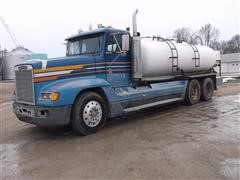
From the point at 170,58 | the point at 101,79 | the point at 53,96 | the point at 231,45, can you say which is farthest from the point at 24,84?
the point at 231,45

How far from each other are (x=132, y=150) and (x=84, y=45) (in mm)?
3559

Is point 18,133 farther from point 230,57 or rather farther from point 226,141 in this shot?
point 230,57

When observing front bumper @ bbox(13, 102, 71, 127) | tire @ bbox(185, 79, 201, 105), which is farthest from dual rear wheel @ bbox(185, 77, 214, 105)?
front bumper @ bbox(13, 102, 71, 127)

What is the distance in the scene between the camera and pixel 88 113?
618cm

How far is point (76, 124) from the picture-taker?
19.6ft

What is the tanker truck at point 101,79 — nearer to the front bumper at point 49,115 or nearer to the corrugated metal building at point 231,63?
the front bumper at point 49,115

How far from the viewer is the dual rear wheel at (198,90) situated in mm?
9930

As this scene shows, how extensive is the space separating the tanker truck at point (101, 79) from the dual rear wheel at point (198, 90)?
0.14ft

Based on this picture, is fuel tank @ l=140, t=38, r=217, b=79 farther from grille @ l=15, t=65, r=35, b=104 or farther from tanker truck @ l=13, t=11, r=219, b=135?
grille @ l=15, t=65, r=35, b=104

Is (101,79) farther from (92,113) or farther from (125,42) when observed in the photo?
(125,42)

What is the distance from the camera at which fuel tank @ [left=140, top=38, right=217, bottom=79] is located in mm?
8217

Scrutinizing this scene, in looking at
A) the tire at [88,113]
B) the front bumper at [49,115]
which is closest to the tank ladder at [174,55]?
the tire at [88,113]

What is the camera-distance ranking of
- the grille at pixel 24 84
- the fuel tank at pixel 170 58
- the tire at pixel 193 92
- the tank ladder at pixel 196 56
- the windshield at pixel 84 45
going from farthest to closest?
the tank ladder at pixel 196 56 → the tire at pixel 193 92 → the fuel tank at pixel 170 58 → the windshield at pixel 84 45 → the grille at pixel 24 84

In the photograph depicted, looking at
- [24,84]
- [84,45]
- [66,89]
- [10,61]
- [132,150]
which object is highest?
[10,61]
